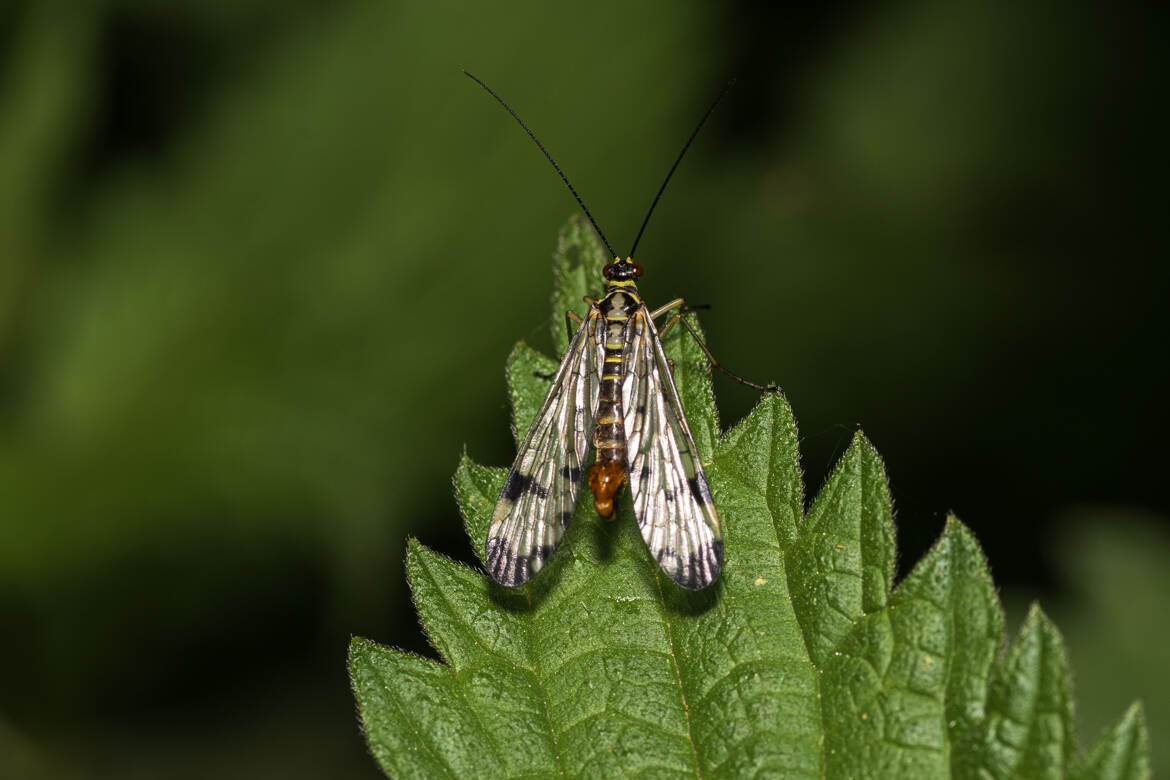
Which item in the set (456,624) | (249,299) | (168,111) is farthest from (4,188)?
(456,624)

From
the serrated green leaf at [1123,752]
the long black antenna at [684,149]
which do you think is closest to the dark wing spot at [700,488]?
the serrated green leaf at [1123,752]

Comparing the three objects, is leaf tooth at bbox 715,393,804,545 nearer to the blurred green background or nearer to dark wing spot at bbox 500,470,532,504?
dark wing spot at bbox 500,470,532,504

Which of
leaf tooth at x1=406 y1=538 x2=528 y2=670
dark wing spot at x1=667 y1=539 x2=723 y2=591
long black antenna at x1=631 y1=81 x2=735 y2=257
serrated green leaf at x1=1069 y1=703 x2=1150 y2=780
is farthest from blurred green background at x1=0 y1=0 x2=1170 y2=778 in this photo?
serrated green leaf at x1=1069 y1=703 x2=1150 y2=780

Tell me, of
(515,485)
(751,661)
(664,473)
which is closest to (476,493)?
(515,485)

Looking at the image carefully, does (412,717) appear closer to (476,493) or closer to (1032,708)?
(476,493)

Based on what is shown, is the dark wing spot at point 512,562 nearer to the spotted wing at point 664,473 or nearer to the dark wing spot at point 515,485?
the dark wing spot at point 515,485

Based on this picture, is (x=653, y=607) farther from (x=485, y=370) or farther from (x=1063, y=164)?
(x=1063, y=164)
